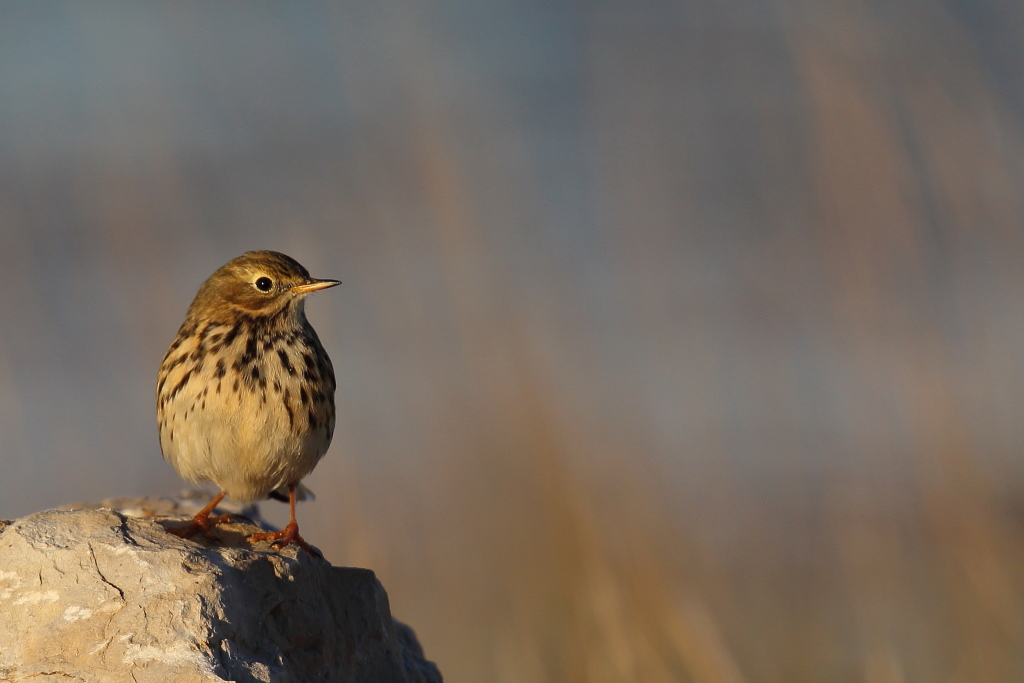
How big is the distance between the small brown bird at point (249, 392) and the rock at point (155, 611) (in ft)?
2.38

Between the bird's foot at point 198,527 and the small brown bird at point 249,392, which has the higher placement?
the small brown bird at point 249,392

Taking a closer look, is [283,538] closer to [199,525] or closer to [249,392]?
[199,525]

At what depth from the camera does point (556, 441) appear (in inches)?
261

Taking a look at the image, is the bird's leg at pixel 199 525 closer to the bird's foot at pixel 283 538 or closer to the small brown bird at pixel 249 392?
the small brown bird at pixel 249 392

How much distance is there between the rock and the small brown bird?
0.72 meters

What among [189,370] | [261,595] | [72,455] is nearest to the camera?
[261,595]

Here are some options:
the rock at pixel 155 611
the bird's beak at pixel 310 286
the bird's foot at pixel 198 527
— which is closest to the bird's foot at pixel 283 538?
the bird's foot at pixel 198 527

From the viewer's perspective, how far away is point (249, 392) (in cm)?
490

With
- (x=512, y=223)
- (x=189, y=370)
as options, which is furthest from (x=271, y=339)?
(x=512, y=223)

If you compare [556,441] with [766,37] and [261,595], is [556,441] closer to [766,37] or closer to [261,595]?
[261,595]

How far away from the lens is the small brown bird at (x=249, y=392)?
489 centimetres

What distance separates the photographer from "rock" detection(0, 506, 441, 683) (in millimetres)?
→ 3277

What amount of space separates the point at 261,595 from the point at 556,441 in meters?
3.07

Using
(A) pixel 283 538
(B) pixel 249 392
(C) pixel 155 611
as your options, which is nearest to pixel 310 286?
(B) pixel 249 392
